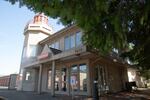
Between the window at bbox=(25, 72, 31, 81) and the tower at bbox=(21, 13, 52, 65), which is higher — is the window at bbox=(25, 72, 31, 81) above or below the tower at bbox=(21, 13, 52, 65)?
below

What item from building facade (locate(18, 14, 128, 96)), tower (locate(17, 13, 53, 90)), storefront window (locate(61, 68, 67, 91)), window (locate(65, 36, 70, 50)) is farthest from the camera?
→ tower (locate(17, 13, 53, 90))

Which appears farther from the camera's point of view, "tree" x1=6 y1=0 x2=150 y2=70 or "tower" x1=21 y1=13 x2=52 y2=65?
"tower" x1=21 y1=13 x2=52 y2=65

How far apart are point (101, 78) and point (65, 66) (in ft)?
12.5

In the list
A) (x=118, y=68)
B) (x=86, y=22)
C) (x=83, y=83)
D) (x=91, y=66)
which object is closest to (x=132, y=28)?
(x=86, y=22)

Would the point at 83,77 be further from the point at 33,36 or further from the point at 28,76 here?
the point at 33,36

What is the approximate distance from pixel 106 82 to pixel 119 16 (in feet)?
40.8

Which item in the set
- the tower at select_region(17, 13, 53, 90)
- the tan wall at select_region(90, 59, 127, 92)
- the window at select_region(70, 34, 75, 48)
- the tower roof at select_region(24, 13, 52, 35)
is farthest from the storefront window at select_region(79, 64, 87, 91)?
the tower roof at select_region(24, 13, 52, 35)

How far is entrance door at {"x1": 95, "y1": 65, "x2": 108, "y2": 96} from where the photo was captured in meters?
14.6

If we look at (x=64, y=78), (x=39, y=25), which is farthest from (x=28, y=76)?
(x=39, y=25)

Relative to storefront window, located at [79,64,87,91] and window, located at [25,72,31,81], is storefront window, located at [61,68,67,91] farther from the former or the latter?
window, located at [25,72,31,81]

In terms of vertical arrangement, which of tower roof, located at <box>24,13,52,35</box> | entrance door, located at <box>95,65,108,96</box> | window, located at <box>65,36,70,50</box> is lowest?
entrance door, located at <box>95,65,108,96</box>

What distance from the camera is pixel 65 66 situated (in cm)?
1611

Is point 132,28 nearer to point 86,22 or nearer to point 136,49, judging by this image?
point 136,49

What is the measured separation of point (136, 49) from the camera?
23.8 feet
